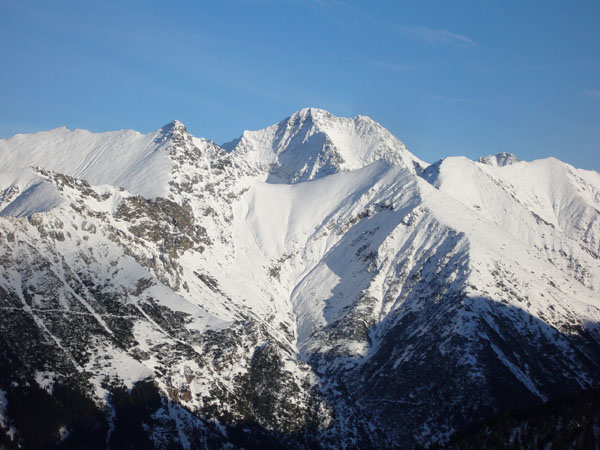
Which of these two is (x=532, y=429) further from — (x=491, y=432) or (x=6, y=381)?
(x=6, y=381)

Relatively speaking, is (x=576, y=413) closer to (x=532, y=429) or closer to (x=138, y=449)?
(x=532, y=429)

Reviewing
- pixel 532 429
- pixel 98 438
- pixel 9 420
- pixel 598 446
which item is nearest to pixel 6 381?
pixel 9 420

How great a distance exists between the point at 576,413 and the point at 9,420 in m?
143

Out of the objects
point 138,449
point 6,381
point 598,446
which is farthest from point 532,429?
point 6,381

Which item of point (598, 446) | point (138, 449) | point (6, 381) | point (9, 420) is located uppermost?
point (6, 381)

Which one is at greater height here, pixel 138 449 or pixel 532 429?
pixel 138 449

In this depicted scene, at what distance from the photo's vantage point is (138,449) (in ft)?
655

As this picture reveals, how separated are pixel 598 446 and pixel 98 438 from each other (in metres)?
136

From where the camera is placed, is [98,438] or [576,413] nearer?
[576,413]

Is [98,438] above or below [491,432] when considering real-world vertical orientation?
above

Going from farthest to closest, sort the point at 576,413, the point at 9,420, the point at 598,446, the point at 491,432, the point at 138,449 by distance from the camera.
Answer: the point at 138,449
the point at 9,420
the point at 491,432
the point at 576,413
the point at 598,446

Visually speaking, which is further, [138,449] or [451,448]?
[138,449]

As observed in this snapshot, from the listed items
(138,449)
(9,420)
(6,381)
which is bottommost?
(138,449)

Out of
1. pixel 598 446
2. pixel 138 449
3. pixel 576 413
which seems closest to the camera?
pixel 598 446
